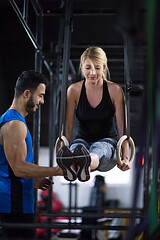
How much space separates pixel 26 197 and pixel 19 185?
9cm

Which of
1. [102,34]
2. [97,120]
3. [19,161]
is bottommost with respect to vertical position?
[19,161]

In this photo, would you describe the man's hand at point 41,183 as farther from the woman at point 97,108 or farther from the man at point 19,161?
the woman at point 97,108

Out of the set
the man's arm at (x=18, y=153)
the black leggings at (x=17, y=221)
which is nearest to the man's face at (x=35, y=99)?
the man's arm at (x=18, y=153)

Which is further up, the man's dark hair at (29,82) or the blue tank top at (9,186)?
the man's dark hair at (29,82)

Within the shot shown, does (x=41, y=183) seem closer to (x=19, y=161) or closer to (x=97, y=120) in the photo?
(x=19, y=161)

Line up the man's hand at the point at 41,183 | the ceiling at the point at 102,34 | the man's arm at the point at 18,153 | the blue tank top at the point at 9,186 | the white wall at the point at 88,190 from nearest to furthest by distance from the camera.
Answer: the ceiling at the point at 102,34 → the man's arm at the point at 18,153 → the blue tank top at the point at 9,186 → the man's hand at the point at 41,183 → the white wall at the point at 88,190

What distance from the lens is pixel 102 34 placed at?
4.39m

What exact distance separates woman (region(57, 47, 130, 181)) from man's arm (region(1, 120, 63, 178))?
284mm

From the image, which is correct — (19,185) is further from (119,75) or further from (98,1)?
(98,1)

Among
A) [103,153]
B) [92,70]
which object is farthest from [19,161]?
[92,70]

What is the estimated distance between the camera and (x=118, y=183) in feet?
32.7

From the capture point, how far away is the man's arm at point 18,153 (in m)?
1.92

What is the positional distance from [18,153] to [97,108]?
0.53 metres

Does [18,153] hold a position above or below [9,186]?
above
